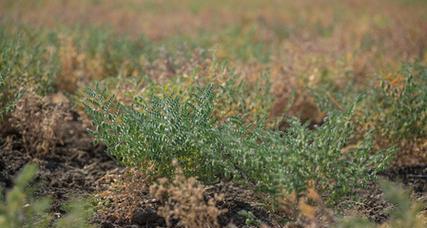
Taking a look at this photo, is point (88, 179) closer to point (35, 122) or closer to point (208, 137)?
point (35, 122)

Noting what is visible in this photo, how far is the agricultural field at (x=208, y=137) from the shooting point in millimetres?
3021

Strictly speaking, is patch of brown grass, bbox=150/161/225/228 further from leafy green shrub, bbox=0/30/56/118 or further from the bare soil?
leafy green shrub, bbox=0/30/56/118

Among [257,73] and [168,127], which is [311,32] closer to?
[257,73]

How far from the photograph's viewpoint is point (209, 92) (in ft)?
11.2

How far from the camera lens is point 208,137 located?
3.21 meters

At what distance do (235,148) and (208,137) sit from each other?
193 mm

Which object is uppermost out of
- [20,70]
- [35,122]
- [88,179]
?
[20,70]

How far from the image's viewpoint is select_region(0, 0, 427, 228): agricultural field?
302cm

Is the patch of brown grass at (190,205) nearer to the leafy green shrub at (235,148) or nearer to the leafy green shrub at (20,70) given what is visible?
the leafy green shrub at (235,148)

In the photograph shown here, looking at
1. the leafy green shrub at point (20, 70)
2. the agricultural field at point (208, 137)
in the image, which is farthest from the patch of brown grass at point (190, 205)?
the leafy green shrub at point (20, 70)

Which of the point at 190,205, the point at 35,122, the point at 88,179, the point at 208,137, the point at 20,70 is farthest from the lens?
the point at 20,70

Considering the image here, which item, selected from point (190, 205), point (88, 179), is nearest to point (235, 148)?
point (190, 205)

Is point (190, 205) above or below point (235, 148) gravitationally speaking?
below

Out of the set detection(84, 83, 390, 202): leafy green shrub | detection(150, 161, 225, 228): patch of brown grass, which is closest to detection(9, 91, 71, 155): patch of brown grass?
detection(84, 83, 390, 202): leafy green shrub
